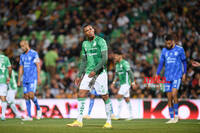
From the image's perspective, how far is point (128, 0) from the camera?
70.3ft

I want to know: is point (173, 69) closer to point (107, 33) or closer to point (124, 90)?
point (124, 90)

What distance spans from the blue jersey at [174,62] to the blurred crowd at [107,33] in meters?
4.09

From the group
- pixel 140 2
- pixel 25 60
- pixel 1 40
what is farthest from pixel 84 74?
pixel 1 40

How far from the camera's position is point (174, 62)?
12820 millimetres

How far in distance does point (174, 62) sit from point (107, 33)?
320 inches

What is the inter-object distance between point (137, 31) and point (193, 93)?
15.3 feet

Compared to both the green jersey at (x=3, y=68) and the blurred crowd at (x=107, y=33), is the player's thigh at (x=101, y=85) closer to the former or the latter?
the green jersey at (x=3, y=68)

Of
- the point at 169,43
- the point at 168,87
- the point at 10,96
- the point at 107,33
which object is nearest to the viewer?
the point at 169,43

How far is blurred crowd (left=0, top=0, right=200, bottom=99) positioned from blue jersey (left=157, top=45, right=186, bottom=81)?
161 inches

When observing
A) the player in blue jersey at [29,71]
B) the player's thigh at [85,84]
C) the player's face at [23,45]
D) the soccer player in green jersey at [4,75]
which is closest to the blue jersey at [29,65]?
the player in blue jersey at [29,71]

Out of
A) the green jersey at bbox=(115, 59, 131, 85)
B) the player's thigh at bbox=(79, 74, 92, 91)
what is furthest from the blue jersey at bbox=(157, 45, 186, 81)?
the player's thigh at bbox=(79, 74, 92, 91)

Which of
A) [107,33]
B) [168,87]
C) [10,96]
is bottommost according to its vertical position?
[10,96]

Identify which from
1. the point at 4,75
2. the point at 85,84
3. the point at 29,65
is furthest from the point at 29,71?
the point at 85,84

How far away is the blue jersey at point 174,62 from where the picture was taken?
501 inches
